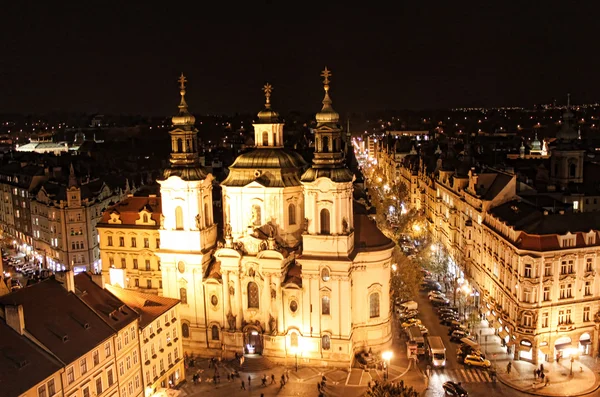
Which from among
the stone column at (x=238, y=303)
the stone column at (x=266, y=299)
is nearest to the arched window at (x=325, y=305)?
the stone column at (x=266, y=299)

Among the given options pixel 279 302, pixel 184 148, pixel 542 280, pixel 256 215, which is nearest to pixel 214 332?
pixel 279 302

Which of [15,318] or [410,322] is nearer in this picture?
[15,318]

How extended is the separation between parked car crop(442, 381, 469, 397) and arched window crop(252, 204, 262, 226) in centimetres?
2393

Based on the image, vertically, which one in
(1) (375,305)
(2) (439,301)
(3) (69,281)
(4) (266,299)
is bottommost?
(2) (439,301)

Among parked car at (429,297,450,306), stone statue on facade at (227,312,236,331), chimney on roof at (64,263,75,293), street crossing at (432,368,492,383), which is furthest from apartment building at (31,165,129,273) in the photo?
street crossing at (432,368,492,383)

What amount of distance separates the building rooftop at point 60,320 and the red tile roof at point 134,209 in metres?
27.5

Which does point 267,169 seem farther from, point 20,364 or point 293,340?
point 20,364

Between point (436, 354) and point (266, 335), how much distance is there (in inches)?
651

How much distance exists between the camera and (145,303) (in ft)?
185

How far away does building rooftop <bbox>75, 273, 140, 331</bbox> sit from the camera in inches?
1941

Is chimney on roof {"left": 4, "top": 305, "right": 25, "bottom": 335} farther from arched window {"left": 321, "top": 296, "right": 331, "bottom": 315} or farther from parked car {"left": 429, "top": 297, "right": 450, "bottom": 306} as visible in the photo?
parked car {"left": 429, "top": 297, "right": 450, "bottom": 306}

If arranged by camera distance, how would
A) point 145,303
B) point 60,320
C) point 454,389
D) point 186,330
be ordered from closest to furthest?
point 60,320, point 454,389, point 145,303, point 186,330

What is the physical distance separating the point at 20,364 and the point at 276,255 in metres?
27.8

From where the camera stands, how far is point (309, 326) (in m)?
62.8
